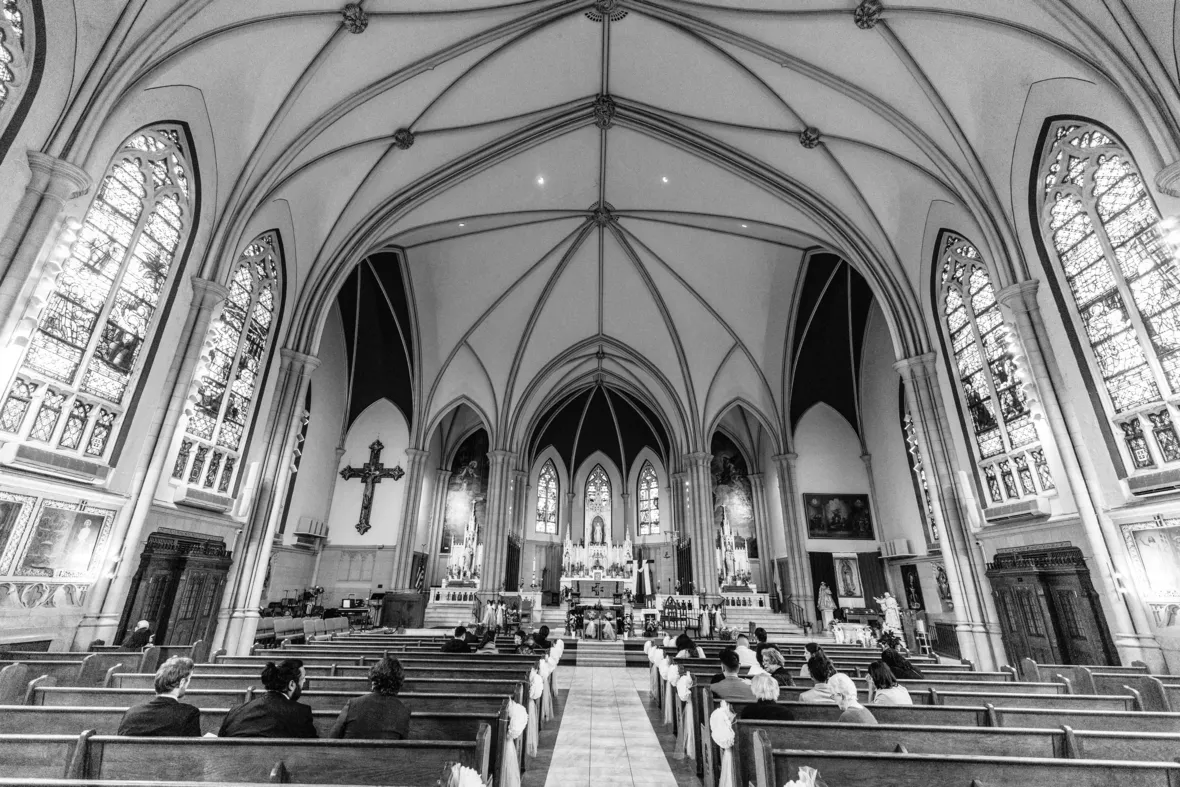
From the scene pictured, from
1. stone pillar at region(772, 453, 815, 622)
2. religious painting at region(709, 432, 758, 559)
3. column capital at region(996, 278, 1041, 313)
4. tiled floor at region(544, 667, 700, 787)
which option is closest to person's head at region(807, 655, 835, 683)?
tiled floor at region(544, 667, 700, 787)

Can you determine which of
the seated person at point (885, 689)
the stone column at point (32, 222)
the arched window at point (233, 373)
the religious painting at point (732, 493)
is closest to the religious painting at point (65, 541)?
the arched window at point (233, 373)

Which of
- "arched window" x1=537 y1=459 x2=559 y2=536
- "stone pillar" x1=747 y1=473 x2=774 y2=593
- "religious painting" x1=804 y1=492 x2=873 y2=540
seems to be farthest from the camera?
"arched window" x1=537 y1=459 x2=559 y2=536

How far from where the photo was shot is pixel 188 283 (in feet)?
30.4

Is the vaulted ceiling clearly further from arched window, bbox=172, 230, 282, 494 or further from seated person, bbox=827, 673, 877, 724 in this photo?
seated person, bbox=827, 673, 877, 724

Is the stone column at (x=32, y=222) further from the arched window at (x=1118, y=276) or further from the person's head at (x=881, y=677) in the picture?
the arched window at (x=1118, y=276)

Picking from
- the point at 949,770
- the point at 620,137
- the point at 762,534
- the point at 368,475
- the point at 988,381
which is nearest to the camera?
the point at 949,770

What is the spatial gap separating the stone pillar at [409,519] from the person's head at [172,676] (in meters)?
17.9

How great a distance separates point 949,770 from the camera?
2.77 m

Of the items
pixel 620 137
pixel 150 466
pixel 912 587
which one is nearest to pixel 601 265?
pixel 620 137

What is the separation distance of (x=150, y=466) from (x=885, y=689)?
407 inches

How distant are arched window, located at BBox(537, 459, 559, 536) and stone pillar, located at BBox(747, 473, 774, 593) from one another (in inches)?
446

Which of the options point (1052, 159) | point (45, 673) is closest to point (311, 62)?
point (45, 673)

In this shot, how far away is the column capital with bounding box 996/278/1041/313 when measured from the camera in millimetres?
9195

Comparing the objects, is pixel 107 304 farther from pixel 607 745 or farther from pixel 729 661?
pixel 729 661
